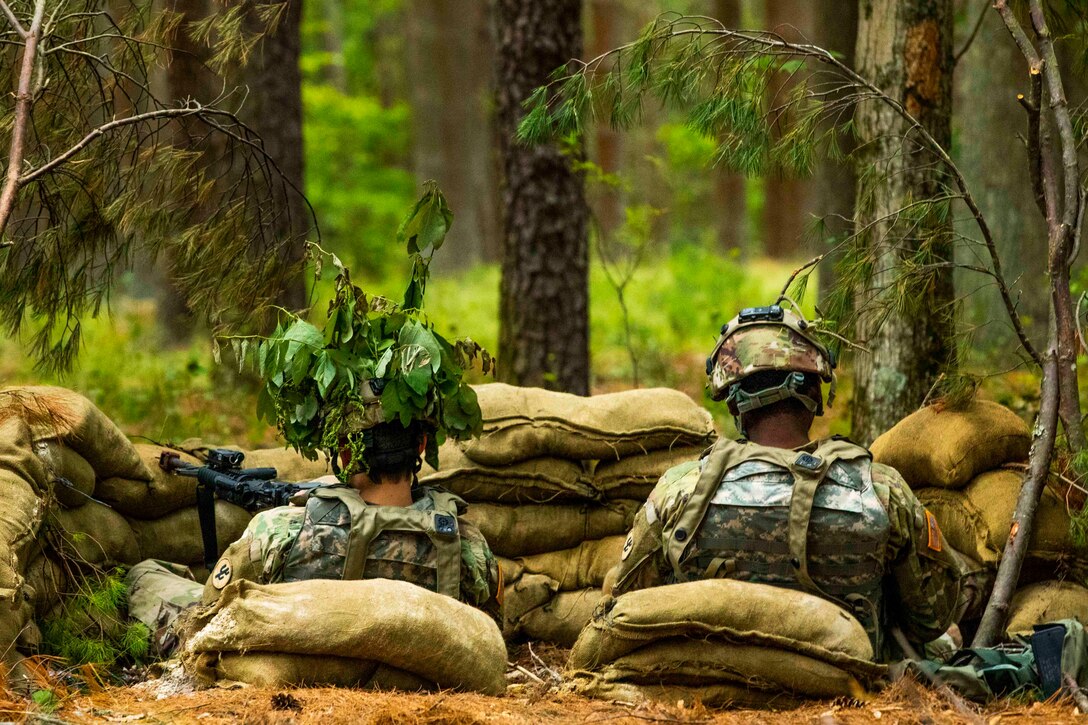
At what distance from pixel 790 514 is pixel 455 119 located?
22.7 metres

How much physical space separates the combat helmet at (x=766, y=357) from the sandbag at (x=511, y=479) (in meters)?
1.27

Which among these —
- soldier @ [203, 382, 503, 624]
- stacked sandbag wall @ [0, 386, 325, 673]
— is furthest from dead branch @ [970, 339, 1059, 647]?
stacked sandbag wall @ [0, 386, 325, 673]

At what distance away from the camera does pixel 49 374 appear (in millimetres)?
5305

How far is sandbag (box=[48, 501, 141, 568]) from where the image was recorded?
4.75 m

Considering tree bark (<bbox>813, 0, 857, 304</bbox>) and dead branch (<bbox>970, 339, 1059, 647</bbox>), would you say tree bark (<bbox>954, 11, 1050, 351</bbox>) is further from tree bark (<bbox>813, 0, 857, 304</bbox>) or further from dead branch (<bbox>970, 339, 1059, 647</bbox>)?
dead branch (<bbox>970, 339, 1059, 647</bbox>)

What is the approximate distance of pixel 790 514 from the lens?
13.1ft

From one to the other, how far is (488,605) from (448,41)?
74.3ft

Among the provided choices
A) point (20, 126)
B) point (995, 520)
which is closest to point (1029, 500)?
point (995, 520)

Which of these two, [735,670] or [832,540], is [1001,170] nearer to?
[832,540]

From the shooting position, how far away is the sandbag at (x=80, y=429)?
4703 mm

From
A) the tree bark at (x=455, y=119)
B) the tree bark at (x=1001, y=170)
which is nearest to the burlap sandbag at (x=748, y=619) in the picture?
the tree bark at (x=1001, y=170)

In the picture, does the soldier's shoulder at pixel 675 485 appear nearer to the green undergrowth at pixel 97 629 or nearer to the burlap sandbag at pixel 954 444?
the burlap sandbag at pixel 954 444

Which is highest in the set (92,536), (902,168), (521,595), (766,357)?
(902,168)

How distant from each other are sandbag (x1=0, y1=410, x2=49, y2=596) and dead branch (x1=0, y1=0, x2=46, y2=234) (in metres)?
0.84
